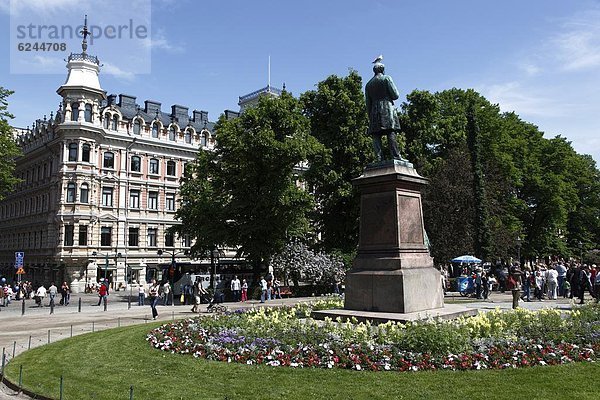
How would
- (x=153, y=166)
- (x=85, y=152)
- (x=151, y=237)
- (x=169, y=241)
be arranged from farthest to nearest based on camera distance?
(x=153, y=166), (x=169, y=241), (x=151, y=237), (x=85, y=152)

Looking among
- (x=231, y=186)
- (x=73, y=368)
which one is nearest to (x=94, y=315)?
(x=231, y=186)

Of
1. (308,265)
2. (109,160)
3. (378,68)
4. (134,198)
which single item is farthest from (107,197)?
(378,68)

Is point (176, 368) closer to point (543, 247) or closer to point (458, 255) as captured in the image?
point (458, 255)

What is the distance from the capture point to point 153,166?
60469mm

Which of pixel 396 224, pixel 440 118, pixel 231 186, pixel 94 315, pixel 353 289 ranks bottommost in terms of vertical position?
pixel 94 315

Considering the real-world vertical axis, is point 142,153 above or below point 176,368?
above

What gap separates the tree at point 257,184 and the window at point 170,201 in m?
25.2

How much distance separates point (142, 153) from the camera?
59.3 m

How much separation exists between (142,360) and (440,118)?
3882 cm

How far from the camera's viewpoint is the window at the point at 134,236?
188 ft

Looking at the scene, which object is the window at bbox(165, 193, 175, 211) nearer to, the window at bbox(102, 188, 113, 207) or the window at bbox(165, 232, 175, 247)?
the window at bbox(165, 232, 175, 247)

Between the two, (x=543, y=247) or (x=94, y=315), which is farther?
(x=543, y=247)

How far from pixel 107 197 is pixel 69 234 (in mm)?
5822

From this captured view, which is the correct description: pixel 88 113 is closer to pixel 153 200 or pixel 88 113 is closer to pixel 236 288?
pixel 153 200
